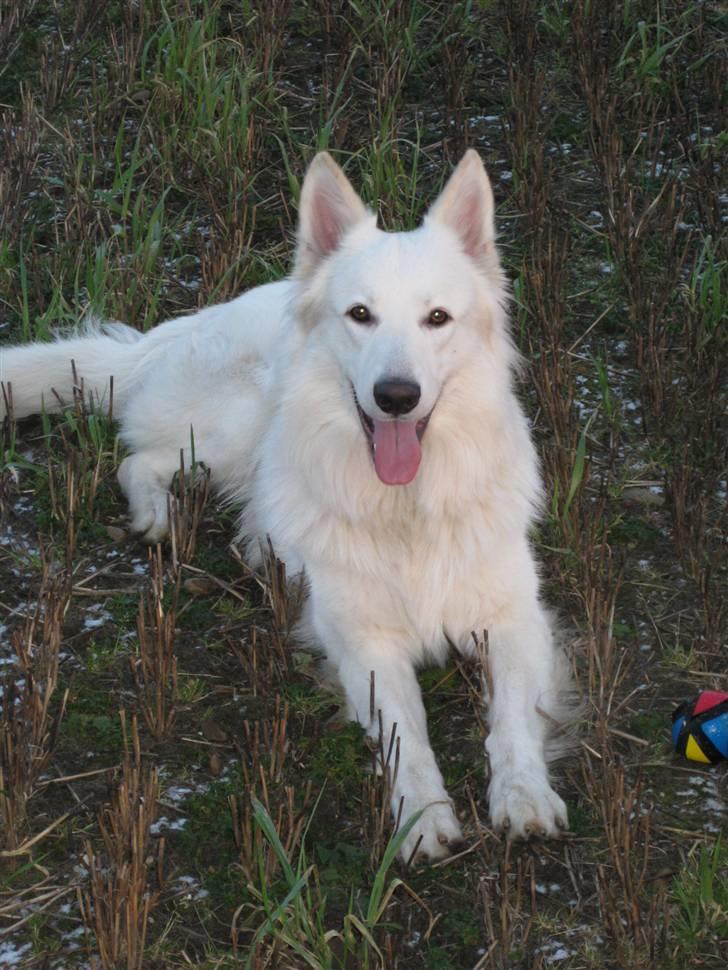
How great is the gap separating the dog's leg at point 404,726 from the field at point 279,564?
0.21ft

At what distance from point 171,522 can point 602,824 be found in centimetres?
158

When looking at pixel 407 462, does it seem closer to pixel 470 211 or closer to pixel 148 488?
pixel 470 211

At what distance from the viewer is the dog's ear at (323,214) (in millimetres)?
3422

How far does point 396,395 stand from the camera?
302 centimetres

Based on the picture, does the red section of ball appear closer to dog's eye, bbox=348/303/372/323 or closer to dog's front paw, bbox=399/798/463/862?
dog's front paw, bbox=399/798/463/862

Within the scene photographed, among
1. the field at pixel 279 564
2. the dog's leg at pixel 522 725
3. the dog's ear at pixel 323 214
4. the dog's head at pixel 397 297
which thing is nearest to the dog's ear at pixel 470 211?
the dog's head at pixel 397 297

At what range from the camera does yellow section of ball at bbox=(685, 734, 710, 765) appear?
120 inches

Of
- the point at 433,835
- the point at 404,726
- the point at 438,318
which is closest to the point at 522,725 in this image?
the point at 404,726

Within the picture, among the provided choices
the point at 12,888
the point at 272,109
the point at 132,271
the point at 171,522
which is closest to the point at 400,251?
the point at 171,522

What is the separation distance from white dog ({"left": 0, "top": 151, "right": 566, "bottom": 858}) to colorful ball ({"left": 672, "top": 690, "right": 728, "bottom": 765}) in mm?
308

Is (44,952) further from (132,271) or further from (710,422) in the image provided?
(132,271)

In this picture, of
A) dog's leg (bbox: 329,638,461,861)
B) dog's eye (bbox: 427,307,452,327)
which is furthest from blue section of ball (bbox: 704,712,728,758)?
dog's eye (bbox: 427,307,452,327)

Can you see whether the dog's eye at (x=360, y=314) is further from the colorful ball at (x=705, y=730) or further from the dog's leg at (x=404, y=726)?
the colorful ball at (x=705, y=730)

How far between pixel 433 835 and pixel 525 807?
199 millimetres
